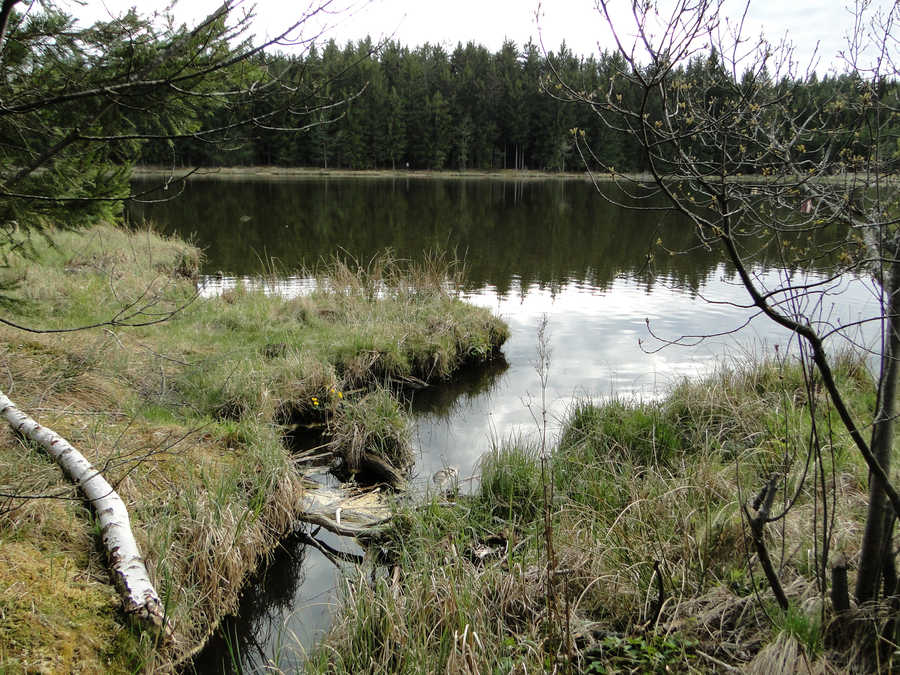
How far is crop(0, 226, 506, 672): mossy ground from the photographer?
3057 mm

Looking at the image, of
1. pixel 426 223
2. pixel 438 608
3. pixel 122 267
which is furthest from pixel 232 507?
pixel 426 223

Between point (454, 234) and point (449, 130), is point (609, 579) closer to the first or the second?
point (454, 234)

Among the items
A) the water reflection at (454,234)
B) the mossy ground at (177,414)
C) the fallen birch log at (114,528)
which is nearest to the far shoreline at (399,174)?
the water reflection at (454,234)

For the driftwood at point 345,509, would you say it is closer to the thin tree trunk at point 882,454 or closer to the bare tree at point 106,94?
the bare tree at point 106,94

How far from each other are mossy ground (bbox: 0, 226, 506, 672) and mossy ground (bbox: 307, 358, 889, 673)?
0.99 meters

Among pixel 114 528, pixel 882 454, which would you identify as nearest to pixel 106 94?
pixel 114 528

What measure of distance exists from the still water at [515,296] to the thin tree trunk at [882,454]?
26cm

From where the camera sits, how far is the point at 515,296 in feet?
46.7

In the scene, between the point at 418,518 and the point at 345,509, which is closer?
the point at 418,518

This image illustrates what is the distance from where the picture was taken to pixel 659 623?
3.03 meters

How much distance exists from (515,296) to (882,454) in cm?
1188

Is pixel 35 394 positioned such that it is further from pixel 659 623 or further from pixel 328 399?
pixel 659 623

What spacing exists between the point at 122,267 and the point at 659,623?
1070cm

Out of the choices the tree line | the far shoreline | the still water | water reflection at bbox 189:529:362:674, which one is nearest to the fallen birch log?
water reflection at bbox 189:529:362:674
